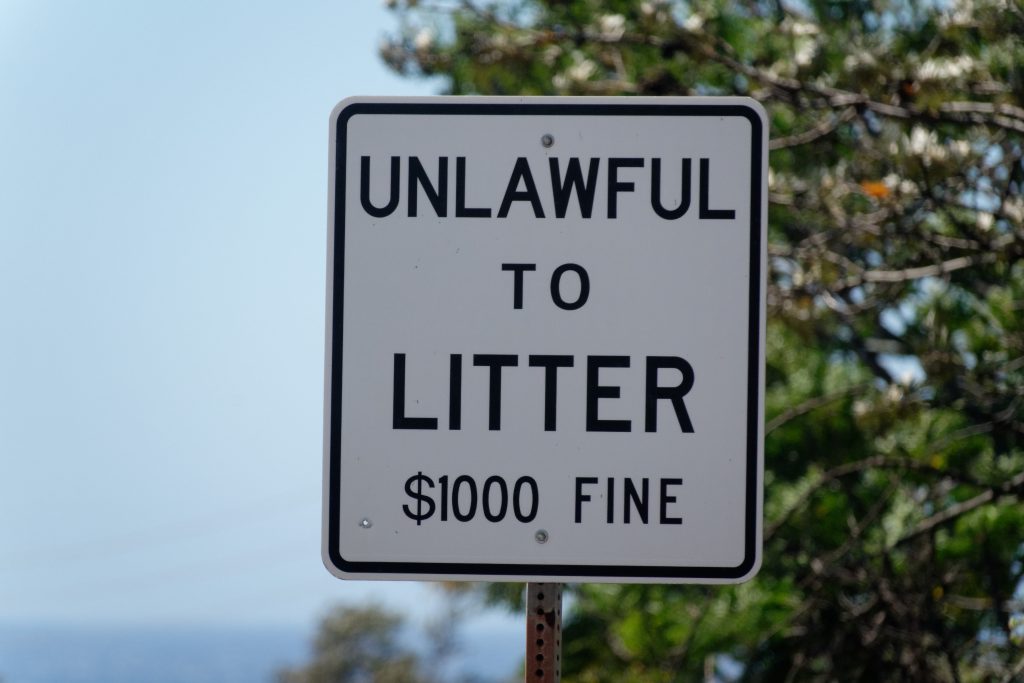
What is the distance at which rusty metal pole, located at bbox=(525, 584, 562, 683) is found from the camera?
2689mm

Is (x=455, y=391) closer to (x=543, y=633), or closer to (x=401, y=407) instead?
(x=401, y=407)

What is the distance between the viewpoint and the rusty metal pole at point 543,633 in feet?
8.82

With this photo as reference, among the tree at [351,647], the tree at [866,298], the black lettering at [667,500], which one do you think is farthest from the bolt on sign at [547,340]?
the tree at [351,647]

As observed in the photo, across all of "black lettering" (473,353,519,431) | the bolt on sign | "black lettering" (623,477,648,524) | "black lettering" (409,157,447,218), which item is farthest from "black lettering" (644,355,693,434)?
"black lettering" (409,157,447,218)

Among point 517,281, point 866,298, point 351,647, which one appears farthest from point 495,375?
point 351,647

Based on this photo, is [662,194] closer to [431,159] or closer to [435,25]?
[431,159]

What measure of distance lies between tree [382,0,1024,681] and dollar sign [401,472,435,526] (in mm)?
2929

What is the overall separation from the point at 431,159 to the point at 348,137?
0.18 meters

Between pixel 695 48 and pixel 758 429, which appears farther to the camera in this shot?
pixel 695 48

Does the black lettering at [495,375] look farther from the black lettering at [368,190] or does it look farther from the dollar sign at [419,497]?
the black lettering at [368,190]

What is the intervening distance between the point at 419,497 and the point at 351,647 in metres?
56.0

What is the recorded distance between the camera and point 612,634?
29.7 ft

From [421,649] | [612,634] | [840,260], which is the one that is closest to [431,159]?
[840,260]

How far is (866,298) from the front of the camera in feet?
23.5
